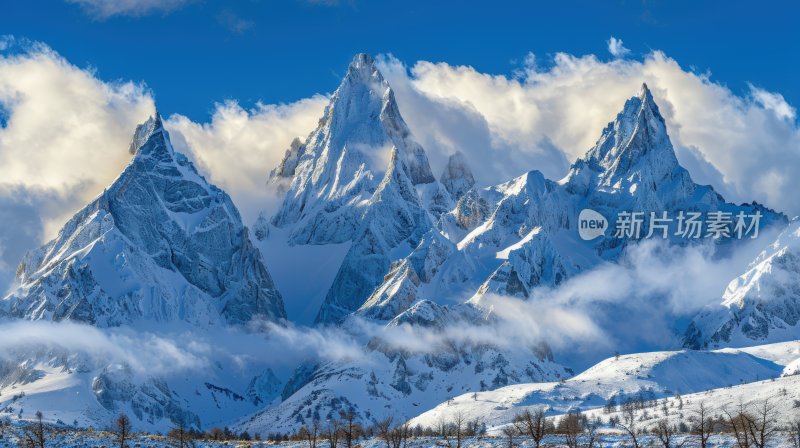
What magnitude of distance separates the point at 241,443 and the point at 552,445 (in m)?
44.7

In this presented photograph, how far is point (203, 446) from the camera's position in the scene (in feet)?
607

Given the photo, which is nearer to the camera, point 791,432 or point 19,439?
point 19,439

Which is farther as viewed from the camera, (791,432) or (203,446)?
(791,432)

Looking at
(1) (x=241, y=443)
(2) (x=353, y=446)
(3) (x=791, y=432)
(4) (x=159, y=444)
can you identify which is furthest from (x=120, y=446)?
(3) (x=791, y=432)

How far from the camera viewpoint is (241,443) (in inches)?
7559

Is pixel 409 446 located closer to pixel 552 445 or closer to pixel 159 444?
pixel 552 445

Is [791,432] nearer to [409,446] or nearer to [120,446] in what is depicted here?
[409,446]

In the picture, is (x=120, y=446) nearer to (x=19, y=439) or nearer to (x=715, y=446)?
(x=19, y=439)

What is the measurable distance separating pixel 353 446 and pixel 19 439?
151ft

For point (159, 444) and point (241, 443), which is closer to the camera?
point (159, 444)

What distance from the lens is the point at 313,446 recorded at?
18362cm

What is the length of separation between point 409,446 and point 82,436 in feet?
151

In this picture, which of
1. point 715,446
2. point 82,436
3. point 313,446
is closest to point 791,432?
point 715,446

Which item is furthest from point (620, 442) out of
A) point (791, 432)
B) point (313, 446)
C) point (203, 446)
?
point (203, 446)
